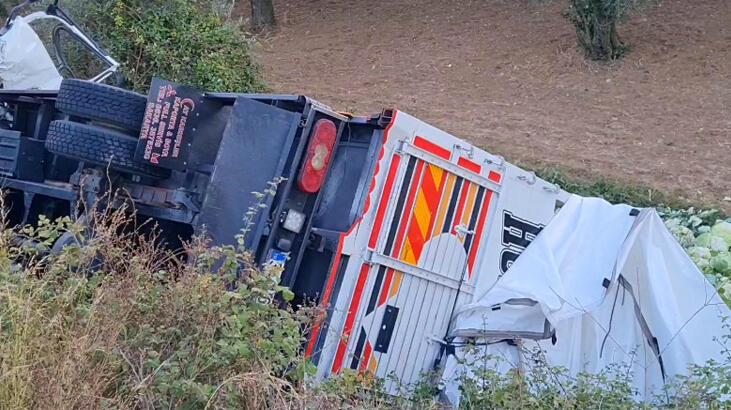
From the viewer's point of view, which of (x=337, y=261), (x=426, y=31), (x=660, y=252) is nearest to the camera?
(x=337, y=261)

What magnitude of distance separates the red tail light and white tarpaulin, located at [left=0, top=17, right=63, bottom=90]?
129 inches

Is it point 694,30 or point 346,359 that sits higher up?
point 694,30

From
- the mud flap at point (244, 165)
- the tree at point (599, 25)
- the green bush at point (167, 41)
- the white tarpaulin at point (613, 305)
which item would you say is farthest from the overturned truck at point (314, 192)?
the tree at point (599, 25)

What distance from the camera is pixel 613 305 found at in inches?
211

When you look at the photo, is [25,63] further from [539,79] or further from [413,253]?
[539,79]

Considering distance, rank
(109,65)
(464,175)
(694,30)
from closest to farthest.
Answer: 1. (464,175)
2. (109,65)
3. (694,30)

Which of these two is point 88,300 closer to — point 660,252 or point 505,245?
point 505,245

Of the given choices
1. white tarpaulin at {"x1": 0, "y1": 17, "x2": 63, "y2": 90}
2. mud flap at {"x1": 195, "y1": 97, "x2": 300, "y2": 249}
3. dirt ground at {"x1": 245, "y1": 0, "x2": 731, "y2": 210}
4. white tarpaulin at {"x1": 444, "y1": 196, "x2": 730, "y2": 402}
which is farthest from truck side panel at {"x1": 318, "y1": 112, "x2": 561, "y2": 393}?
dirt ground at {"x1": 245, "y1": 0, "x2": 731, "y2": 210}

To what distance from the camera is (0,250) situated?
3.73m

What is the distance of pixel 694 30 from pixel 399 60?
194 inches

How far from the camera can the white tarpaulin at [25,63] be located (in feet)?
22.8

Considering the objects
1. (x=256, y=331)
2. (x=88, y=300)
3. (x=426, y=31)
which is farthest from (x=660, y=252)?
(x=426, y=31)

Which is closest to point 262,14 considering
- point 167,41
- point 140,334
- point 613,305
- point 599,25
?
point 599,25

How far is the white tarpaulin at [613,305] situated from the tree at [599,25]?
27.6 ft
